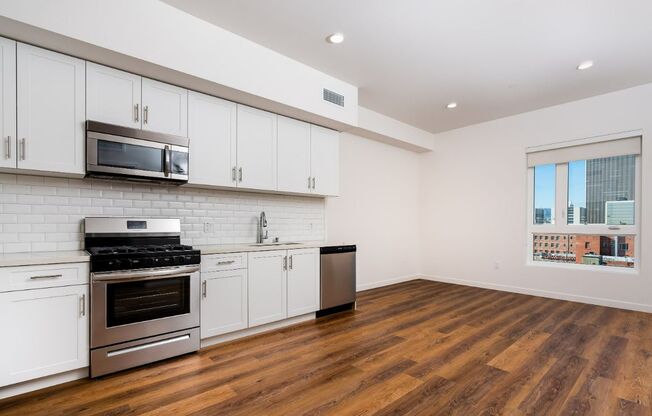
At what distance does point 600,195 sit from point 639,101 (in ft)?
4.29

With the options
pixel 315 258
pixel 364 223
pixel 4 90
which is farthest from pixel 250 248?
pixel 364 223

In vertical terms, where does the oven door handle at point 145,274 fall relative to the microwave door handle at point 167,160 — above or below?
below

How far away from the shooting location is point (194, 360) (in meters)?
2.75

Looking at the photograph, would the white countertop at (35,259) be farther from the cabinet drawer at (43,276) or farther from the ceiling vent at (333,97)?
the ceiling vent at (333,97)

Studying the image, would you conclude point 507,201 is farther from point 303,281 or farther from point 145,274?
point 145,274

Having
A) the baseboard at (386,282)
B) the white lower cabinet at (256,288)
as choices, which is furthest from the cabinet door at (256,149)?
the baseboard at (386,282)

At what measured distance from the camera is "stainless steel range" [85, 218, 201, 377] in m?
2.43

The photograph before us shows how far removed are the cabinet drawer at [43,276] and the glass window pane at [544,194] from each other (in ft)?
19.7

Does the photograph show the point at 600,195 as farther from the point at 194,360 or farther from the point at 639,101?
the point at 194,360

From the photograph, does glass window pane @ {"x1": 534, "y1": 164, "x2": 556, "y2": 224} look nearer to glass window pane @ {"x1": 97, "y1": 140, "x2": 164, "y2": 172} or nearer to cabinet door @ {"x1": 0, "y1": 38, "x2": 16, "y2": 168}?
glass window pane @ {"x1": 97, "y1": 140, "x2": 164, "y2": 172}

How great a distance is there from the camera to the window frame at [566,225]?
4367 millimetres

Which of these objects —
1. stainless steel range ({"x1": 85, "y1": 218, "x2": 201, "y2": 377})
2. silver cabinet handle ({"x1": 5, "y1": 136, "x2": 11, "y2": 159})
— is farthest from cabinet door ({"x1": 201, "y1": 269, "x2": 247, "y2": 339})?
silver cabinet handle ({"x1": 5, "y1": 136, "x2": 11, "y2": 159})

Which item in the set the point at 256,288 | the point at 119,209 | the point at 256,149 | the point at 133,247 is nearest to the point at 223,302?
the point at 256,288

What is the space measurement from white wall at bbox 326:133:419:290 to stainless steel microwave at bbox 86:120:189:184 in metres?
2.39
